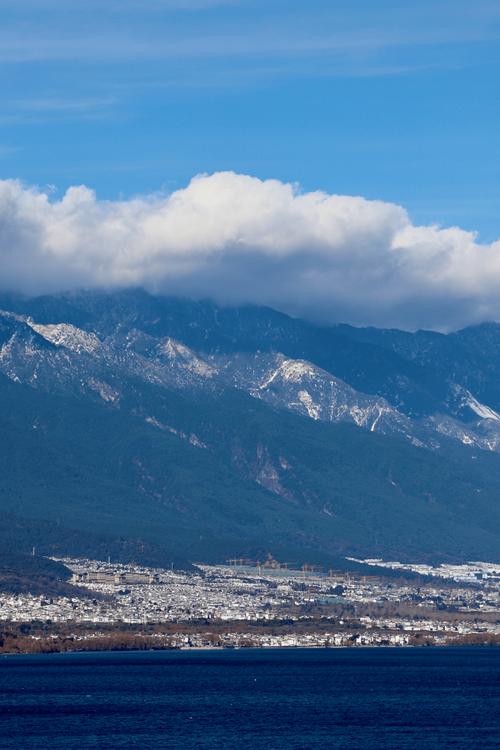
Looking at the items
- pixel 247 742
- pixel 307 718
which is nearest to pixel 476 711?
pixel 307 718

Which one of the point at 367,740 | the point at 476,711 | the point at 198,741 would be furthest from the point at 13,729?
the point at 476,711

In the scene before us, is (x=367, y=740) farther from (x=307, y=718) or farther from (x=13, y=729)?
Answer: (x=13, y=729)

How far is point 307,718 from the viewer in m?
190

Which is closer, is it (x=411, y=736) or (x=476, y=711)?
(x=411, y=736)

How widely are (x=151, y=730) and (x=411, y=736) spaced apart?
23830mm

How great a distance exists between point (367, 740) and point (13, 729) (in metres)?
33.2

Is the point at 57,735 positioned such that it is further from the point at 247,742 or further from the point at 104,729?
the point at 247,742

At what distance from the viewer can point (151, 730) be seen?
178125 millimetres

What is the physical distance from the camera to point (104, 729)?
586ft

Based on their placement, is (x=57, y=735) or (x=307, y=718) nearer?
(x=57, y=735)

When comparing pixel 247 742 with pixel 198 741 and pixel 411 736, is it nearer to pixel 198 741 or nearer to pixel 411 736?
pixel 198 741

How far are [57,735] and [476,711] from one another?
4760cm

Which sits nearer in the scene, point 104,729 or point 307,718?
point 104,729

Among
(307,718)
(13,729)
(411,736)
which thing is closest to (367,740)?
(411,736)
